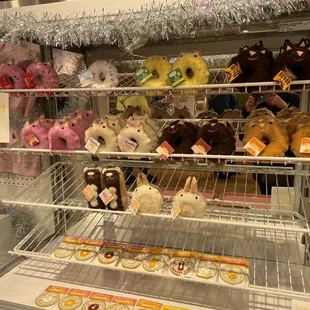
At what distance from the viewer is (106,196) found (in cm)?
127

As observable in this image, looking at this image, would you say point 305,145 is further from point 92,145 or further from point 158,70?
point 92,145

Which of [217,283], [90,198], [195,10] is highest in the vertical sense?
[195,10]

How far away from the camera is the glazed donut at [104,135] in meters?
1.24

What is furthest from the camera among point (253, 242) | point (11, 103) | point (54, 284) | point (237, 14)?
point (11, 103)

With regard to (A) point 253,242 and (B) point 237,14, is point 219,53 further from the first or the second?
(A) point 253,242

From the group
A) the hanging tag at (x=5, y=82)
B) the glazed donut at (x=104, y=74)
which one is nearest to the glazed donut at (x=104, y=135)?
the glazed donut at (x=104, y=74)

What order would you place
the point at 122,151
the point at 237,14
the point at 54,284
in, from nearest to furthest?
1. the point at 237,14
2. the point at 122,151
3. the point at 54,284

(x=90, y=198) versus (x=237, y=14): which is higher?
(x=237, y=14)

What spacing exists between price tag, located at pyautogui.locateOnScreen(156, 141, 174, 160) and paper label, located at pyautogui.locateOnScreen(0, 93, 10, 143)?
0.66 metres

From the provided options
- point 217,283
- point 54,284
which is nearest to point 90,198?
point 54,284

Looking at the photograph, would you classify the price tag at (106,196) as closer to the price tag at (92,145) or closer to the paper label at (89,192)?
the paper label at (89,192)

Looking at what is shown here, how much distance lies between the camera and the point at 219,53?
1425 millimetres

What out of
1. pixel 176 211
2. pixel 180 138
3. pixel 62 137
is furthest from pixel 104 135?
pixel 176 211

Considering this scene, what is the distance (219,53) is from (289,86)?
471 millimetres
